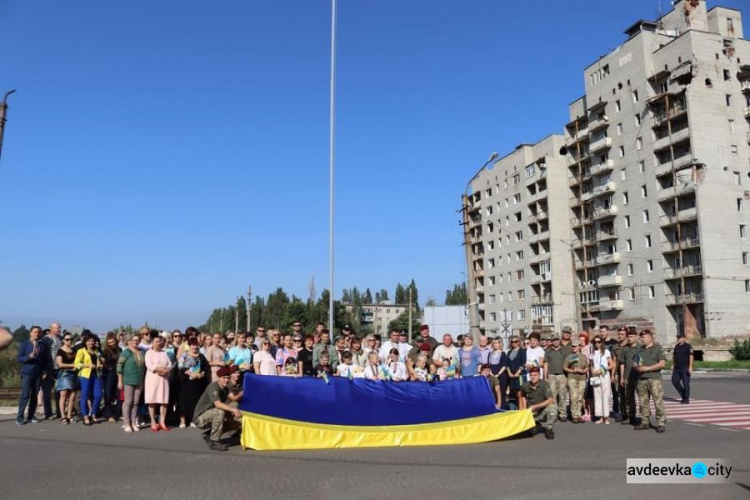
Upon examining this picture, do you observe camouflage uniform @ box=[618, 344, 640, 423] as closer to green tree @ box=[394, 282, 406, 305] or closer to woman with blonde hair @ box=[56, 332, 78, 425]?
woman with blonde hair @ box=[56, 332, 78, 425]

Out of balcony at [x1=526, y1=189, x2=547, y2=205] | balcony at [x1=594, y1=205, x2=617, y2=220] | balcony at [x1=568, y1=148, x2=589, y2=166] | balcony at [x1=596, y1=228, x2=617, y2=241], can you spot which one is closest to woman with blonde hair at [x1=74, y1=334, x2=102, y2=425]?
balcony at [x1=596, y1=228, x2=617, y2=241]

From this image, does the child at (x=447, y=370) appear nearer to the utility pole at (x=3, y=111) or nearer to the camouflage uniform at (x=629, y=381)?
the camouflage uniform at (x=629, y=381)

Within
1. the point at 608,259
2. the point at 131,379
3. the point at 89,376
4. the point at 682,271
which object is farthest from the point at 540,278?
the point at 131,379

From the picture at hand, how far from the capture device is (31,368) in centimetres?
1369

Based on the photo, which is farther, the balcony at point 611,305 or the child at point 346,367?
the balcony at point 611,305

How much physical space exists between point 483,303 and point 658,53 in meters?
42.7

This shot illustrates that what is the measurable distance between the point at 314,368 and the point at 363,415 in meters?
3.53

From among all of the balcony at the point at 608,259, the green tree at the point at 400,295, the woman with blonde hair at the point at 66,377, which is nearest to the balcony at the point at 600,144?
the balcony at the point at 608,259

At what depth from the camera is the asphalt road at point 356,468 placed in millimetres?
7344

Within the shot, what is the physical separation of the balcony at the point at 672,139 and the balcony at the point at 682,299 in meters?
14.8

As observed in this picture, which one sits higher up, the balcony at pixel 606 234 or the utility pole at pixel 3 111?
the balcony at pixel 606 234

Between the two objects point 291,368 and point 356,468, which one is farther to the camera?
point 291,368

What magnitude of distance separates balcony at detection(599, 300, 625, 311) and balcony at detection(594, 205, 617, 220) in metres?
9.61

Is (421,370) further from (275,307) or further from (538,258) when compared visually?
(275,307)
